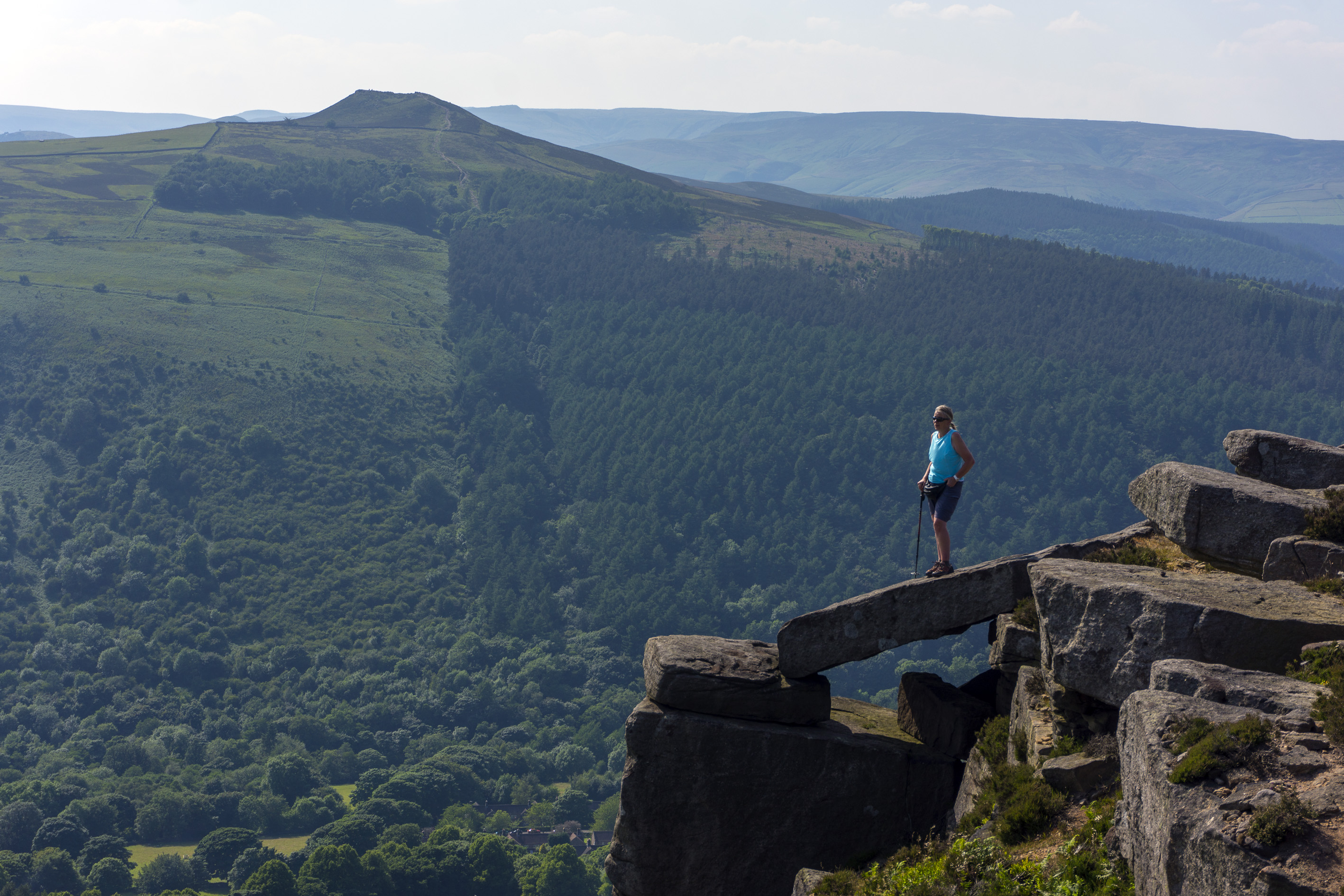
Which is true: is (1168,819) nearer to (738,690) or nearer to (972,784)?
(972,784)

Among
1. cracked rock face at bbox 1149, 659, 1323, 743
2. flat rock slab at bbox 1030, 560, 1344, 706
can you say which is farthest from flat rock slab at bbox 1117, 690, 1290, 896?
flat rock slab at bbox 1030, 560, 1344, 706

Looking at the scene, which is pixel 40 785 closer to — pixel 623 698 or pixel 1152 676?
pixel 623 698

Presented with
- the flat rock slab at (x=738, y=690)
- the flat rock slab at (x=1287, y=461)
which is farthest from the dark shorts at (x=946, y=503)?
the flat rock slab at (x=1287, y=461)

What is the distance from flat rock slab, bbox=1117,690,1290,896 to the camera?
8727 millimetres

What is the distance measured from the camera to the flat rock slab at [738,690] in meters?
16.8

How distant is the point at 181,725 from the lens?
14038cm

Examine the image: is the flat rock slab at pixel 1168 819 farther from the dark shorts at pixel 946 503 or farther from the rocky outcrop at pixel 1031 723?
the dark shorts at pixel 946 503

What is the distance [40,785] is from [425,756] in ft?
146

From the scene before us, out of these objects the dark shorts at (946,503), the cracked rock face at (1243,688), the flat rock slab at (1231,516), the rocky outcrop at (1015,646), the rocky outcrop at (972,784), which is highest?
the flat rock slab at (1231,516)

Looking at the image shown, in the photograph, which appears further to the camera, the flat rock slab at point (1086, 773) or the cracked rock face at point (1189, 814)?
the flat rock slab at point (1086, 773)

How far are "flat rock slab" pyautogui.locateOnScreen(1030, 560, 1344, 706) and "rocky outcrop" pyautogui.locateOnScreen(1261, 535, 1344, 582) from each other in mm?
383

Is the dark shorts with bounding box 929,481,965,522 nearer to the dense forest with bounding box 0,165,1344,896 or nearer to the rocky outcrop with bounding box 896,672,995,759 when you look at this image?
the rocky outcrop with bounding box 896,672,995,759

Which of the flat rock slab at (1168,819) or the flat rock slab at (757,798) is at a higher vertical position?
the flat rock slab at (1168,819)

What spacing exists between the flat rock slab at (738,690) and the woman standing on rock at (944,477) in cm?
277
